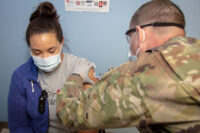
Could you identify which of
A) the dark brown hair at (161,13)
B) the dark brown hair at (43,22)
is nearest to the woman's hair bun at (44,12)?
the dark brown hair at (43,22)

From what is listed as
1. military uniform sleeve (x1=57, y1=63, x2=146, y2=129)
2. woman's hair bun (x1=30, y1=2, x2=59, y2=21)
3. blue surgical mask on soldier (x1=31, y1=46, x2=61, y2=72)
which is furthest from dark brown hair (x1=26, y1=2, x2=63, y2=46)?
military uniform sleeve (x1=57, y1=63, x2=146, y2=129)

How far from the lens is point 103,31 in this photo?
1233 mm

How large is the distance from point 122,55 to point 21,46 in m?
0.98

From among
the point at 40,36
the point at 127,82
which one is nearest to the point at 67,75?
the point at 40,36

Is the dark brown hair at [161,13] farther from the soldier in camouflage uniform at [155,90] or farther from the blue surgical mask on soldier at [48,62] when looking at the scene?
the blue surgical mask on soldier at [48,62]

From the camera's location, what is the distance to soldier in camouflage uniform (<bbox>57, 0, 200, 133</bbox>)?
1.48ft

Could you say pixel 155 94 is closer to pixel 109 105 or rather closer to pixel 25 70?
pixel 109 105

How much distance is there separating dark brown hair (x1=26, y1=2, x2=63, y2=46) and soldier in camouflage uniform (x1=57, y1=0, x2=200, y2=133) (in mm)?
536

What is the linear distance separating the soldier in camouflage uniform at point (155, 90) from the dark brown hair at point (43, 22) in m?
0.54

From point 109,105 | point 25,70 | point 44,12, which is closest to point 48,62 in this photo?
point 25,70

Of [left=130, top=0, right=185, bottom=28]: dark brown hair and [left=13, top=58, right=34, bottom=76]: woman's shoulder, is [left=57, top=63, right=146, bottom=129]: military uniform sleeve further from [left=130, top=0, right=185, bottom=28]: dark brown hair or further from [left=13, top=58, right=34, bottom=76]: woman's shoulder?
[left=13, top=58, right=34, bottom=76]: woman's shoulder

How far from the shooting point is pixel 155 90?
1.53ft

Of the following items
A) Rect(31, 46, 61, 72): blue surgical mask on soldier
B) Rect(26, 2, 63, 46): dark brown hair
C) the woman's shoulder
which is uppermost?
Rect(26, 2, 63, 46): dark brown hair

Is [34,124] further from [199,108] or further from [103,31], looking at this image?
[199,108]
